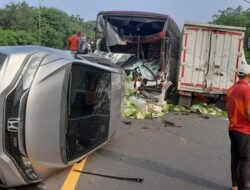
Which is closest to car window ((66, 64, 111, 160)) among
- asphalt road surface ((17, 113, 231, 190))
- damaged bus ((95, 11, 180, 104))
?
asphalt road surface ((17, 113, 231, 190))

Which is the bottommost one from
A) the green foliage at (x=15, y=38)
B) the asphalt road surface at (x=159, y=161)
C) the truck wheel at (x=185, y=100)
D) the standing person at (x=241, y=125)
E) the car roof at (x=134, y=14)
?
the green foliage at (x=15, y=38)

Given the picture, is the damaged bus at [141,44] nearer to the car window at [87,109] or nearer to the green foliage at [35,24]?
the car window at [87,109]

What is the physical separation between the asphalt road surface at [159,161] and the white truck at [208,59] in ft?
15.0

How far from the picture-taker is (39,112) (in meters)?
4.90

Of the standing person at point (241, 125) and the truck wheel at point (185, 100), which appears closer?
the standing person at point (241, 125)

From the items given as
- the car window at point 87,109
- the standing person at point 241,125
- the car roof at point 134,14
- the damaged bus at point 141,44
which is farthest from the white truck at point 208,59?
the standing person at point 241,125

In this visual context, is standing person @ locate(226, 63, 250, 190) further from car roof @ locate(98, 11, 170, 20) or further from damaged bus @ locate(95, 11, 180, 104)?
car roof @ locate(98, 11, 170, 20)

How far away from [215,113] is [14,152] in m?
10.9

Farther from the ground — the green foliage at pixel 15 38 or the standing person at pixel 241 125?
the standing person at pixel 241 125

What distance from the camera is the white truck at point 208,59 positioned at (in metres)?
15.3

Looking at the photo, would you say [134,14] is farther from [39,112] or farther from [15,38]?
[15,38]

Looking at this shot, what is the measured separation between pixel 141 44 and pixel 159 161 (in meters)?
9.26

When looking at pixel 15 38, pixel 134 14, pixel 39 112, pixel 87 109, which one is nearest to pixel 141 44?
pixel 134 14

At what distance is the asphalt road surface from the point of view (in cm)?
604
